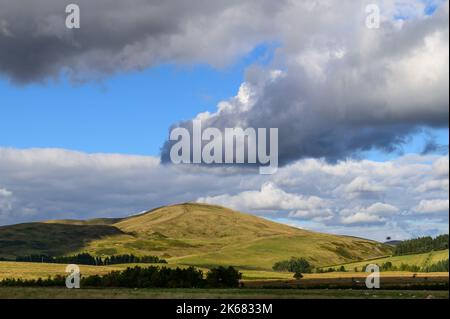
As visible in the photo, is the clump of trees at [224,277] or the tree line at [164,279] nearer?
the tree line at [164,279]

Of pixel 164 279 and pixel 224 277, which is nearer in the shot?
pixel 164 279

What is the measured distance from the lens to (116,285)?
109875mm

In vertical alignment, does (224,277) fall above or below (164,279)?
above

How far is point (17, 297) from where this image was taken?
221ft

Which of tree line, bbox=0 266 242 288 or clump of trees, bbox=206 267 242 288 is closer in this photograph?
tree line, bbox=0 266 242 288
